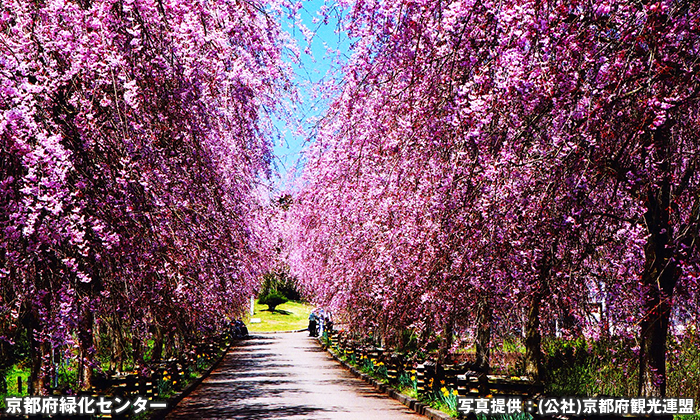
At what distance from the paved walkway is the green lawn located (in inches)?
1669

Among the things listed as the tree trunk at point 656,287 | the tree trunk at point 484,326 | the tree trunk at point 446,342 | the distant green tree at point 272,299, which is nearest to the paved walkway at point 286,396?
the tree trunk at point 446,342

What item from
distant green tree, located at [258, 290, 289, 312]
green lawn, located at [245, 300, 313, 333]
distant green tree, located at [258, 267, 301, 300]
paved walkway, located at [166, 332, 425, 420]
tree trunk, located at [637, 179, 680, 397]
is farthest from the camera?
distant green tree, located at [258, 290, 289, 312]

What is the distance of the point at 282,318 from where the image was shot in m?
81.2

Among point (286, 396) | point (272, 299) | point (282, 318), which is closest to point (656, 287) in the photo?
point (286, 396)

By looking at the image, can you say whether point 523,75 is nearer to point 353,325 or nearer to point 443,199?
point 443,199

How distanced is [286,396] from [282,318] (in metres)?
64.2

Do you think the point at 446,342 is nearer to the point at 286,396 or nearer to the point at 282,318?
the point at 286,396

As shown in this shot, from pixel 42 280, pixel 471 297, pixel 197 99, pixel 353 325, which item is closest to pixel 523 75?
pixel 197 99

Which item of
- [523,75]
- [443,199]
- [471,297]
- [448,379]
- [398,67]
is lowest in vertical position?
[448,379]

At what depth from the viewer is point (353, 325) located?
1033 inches

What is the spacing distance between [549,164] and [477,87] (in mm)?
1058

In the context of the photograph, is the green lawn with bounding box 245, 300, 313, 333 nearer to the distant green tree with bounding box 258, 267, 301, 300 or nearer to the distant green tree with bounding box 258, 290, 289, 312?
the distant green tree with bounding box 258, 290, 289, 312

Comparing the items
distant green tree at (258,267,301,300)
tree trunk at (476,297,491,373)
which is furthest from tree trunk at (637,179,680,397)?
distant green tree at (258,267,301,300)

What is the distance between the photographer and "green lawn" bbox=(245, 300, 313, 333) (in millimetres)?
71375
